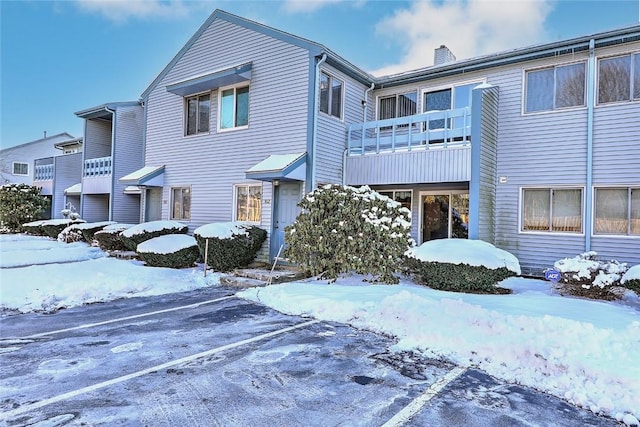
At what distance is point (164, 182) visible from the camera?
49.9 ft

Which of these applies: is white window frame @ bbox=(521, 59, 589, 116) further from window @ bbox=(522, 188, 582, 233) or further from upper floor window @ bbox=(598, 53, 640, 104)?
window @ bbox=(522, 188, 582, 233)

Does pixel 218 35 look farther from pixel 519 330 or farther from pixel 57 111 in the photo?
pixel 57 111

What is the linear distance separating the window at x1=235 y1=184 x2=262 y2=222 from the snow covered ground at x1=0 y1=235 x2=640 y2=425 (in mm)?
2602

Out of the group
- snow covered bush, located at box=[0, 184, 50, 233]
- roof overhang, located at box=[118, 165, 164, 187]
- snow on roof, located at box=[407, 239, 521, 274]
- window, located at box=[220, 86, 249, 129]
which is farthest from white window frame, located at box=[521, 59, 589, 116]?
snow covered bush, located at box=[0, 184, 50, 233]

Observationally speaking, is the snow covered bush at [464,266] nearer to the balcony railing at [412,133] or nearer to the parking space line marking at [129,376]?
the balcony railing at [412,133]

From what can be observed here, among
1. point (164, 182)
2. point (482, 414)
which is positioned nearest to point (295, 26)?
point (164, 182)

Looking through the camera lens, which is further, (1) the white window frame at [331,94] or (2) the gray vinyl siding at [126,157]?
(2) the gray vinyl siding at [126,157]

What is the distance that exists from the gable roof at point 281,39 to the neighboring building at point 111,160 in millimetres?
4341

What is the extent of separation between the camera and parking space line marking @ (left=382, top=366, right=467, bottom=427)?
331 centimetres

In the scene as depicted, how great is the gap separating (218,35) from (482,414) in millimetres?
14169

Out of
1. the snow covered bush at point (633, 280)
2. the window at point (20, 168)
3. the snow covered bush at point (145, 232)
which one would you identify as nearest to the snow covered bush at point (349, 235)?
the snow covered bush at point (633, 280)

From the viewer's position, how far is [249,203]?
42.1 ft

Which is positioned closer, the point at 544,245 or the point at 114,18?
the point at 544,245

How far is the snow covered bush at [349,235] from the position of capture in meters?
8.96
